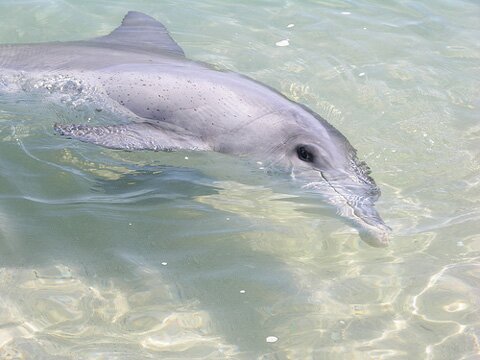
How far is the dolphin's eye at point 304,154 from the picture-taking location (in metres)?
6.22

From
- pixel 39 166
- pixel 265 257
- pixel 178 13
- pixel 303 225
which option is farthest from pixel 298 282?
pixel 178 13

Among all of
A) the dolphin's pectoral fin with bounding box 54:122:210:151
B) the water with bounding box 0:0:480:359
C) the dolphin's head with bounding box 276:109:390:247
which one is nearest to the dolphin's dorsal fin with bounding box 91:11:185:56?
the water with bounding box 0:0:480:359

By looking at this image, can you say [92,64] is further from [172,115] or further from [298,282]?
[298,282]

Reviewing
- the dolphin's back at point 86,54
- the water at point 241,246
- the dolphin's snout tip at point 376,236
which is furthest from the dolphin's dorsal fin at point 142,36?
the dolphin's snout tip at point 376,236

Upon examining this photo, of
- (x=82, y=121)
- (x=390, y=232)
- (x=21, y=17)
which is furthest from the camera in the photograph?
(x=21, y=17)

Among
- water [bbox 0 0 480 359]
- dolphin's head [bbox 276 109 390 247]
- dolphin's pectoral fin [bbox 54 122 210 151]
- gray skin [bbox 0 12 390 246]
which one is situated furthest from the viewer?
dolphin's pectoral fin [bbox 54 122 210 151]

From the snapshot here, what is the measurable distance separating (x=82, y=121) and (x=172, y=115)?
3.58 feet

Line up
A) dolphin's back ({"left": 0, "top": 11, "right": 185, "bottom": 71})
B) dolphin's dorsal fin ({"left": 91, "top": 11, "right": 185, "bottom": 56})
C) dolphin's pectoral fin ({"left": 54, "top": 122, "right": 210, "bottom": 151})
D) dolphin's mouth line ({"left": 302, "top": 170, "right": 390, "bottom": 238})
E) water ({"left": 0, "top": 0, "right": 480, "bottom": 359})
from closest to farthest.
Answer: water ({"left": 0, "top": 0, "right": 480, "bottom": 359})
dolphin's mouth line ({"left": 302, "top": 170, "right": 390, "bottom": 238})
dolphin's pectoral fin ({"left": 54, "top": 122, "right": 210, "bottom": 151})
dolphin's back ({"left": 0, "top": 11, "right": 185, "bottom": 71})
dolphin's dorsal fin ({"left": 91, "top": 11, "right": 185, "bottom": 56})

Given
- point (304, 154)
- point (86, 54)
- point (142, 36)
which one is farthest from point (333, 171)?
point (142, 36)

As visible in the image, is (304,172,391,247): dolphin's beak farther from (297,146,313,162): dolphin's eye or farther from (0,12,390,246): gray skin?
(297,146,313,162): dolphin's eye

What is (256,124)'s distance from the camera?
6445mm

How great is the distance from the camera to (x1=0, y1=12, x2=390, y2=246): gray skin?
6.09m

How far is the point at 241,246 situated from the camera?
5633mm

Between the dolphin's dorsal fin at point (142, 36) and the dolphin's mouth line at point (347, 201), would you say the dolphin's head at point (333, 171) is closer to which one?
the dolphin's mouth line at point (347, 201)
